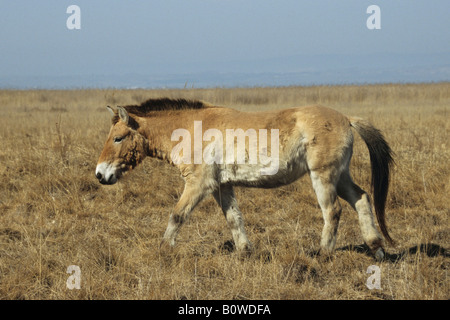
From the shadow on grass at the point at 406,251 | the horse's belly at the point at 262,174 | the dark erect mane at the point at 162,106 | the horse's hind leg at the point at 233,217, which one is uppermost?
the dark erect mane at the point at 162,106

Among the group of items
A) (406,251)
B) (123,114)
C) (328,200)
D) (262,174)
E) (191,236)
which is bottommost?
(191,236)

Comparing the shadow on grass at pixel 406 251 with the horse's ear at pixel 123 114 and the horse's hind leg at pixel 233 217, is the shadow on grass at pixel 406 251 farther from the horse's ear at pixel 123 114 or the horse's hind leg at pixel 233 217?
the horse's ear at pixel 123 114

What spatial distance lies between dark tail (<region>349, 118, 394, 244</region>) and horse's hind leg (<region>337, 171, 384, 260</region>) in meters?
0.25

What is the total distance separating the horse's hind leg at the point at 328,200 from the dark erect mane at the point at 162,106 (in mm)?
1830

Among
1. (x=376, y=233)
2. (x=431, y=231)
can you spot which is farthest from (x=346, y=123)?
(x=431, y=231)

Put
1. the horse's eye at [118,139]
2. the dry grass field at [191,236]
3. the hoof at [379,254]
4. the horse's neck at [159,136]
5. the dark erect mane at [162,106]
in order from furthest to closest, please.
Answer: the dark erect mane at [162,106] < the horse's neck at [159,136] < the horse's eye at [118,139] < the hoof at [379,254] < the dry grass field at [191,236]

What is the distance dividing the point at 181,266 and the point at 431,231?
10.4ft

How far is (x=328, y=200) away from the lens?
16.7ft

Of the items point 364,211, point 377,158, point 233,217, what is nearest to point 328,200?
point 364,211

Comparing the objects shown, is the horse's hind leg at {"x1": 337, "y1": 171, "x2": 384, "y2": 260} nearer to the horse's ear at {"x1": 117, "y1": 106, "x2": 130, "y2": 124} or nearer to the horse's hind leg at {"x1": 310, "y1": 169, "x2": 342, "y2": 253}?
the horse's hind leg at {"x1": 310, "y1": 169, "x2": 342, "y2": 253}

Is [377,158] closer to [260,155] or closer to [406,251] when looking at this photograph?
[406,251]

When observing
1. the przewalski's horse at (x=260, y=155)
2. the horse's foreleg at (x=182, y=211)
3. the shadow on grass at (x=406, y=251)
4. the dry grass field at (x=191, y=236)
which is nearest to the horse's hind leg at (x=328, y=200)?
the przewalski's horse at (x=260, y=155)

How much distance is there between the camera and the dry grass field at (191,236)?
13.9ft

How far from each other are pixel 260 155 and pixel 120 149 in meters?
1.78
